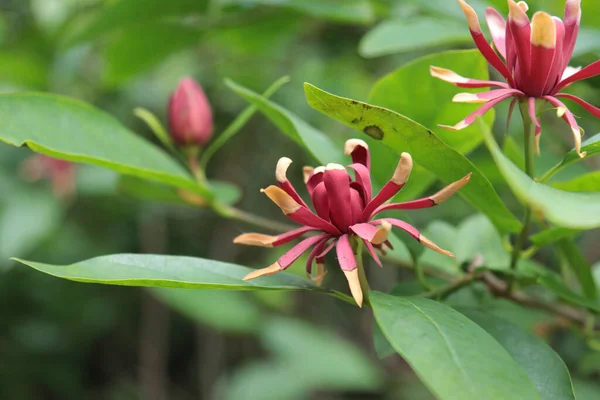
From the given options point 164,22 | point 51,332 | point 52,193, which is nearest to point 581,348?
point 164,22

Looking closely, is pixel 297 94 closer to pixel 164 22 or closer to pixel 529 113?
pixel 164 22

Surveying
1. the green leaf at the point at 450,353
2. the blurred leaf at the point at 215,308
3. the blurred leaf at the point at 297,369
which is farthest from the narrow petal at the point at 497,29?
the blurred leaf at the point at 297,369

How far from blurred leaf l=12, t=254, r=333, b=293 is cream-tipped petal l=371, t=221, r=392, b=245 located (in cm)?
8

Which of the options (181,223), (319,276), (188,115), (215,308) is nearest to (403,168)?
(319,276)

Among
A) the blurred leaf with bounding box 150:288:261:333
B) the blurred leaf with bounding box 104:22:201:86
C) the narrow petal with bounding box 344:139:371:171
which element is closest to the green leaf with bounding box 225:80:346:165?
the narrow petal with bounding box 344:139:371:171

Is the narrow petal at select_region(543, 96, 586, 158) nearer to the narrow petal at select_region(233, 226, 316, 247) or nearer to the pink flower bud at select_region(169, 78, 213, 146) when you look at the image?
the narrow petal at select_region(233, 226, 316, 247)

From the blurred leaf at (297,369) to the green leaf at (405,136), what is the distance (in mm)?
1442

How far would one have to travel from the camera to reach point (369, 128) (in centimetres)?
48

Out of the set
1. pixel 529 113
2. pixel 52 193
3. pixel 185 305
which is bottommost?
pixel 185 305

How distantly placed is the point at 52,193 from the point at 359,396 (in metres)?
1.47

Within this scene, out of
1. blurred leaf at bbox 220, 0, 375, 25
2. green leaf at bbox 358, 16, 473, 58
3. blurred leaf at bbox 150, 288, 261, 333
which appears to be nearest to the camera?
green leaf at bbox 358, 16, 473, 58

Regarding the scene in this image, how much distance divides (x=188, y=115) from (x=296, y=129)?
353 mm

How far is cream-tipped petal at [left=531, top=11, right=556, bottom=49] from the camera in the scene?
1.43 feet

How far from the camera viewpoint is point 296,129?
595 mm
